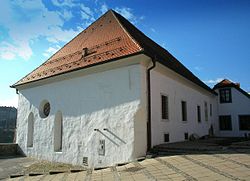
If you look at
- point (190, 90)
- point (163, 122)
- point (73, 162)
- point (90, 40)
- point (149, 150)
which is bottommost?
point (73, 162)

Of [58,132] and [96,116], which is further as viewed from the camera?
[58,132]

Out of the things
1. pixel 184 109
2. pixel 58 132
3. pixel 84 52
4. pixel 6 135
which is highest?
pixel 84 52

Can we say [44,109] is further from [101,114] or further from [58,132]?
[101,114]

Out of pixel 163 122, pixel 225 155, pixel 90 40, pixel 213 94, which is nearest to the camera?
pixel 225 155

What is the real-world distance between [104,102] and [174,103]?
4.27 m

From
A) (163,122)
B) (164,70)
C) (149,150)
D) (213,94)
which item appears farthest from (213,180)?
(213,94)

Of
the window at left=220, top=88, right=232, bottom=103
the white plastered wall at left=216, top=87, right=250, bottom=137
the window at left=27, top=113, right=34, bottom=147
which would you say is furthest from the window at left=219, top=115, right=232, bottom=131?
the window at left=27, top=113, right=34, bottom=147

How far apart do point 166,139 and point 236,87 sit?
14759mm

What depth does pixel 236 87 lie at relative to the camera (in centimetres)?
2352

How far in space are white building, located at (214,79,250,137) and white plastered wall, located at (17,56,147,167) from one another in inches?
623

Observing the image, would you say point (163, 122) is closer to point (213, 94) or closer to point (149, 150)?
point (149, 150)

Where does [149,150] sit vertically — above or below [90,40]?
below

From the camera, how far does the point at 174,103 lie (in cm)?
1338

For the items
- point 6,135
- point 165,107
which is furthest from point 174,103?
point 6,135
